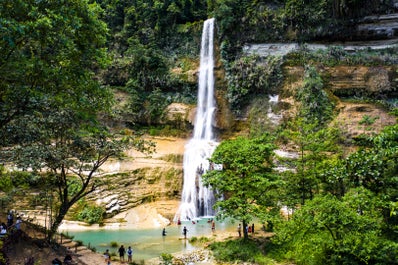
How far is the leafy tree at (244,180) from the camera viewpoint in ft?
56.5

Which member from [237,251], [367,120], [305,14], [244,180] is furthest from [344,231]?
[305,14]

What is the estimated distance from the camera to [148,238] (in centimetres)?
2155

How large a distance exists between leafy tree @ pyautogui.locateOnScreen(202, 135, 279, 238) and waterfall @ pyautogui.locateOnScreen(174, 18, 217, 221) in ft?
22.9

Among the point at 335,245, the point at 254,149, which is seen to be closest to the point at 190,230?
the point at 254,149

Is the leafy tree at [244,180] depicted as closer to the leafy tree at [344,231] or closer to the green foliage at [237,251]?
the green foliage at [237,251]

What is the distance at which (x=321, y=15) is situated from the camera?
34156 mm

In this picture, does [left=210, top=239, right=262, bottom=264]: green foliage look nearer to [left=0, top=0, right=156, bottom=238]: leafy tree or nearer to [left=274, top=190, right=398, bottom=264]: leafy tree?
[left=274, top=190, right=398, bottom=264]: leafy tree

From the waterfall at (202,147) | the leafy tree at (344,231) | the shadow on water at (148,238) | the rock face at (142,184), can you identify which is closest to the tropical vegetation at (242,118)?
the leafy tree at (344,231)

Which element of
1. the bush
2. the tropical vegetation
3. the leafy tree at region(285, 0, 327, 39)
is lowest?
the bush

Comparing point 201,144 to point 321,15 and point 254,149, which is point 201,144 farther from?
point 321,15

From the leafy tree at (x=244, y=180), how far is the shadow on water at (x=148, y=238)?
361 centimetres

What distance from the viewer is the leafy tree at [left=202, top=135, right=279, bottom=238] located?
17234mm

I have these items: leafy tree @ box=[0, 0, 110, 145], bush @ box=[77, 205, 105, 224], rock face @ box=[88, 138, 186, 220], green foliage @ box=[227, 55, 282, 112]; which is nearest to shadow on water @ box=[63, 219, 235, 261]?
bush @ box=[77, 205, 105, 224]

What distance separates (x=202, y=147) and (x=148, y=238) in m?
12.5
